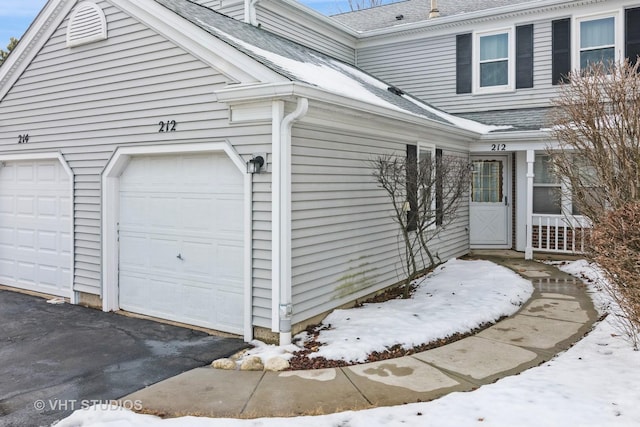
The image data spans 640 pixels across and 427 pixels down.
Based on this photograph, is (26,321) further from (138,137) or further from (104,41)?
(104,41)

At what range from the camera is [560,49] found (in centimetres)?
1162

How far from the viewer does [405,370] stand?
4.72 m

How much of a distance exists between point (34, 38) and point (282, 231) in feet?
19.0

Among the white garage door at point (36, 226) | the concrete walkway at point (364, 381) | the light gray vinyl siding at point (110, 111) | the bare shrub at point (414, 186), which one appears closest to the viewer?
the concrete walkway at point (364, 381)

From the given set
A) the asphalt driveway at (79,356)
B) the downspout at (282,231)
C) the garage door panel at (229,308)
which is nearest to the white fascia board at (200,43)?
the downspout at (282,231)

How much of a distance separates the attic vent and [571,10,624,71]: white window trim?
9626 millimetres

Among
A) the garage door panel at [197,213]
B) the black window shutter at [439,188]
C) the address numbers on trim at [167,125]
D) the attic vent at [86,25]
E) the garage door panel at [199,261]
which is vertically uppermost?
the attic vent at [86,25]

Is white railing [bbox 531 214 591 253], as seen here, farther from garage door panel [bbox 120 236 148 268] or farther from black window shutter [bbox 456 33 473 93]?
garage door panel [bbox 120 236 148 268]

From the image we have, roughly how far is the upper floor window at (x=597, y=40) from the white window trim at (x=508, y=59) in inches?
58.0

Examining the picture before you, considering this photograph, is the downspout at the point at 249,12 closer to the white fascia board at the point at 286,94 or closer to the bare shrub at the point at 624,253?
the white fascia board at the point at 286,94

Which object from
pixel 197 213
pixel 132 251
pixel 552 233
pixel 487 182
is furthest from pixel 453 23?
pixel 132 251

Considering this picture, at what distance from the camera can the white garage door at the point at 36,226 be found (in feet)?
26.6

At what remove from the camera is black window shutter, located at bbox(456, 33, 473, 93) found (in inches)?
499

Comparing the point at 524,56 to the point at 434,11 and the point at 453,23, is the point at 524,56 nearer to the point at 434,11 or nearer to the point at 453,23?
the point at 453,23
